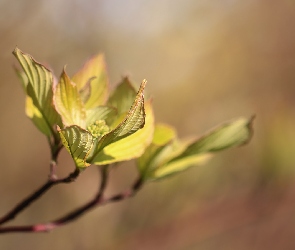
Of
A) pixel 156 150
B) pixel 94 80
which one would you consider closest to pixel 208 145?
pixel 156 150

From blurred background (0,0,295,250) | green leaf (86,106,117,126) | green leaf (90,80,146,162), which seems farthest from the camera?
blurred background (0,0,295,250)

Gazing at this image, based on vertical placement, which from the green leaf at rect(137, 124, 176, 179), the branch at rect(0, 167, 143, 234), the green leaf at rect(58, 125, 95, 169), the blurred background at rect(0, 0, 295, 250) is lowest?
the blurred background at rect(0, 0, 295, 250)

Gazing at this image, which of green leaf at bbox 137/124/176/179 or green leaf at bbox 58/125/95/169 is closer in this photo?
green leaf at bbox 58/125/95/169

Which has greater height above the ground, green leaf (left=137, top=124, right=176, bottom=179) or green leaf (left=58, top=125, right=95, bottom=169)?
green leaf (left=58, top=125, right=95, bottom=169)

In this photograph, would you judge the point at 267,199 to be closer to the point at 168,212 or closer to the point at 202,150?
the point at 168,212

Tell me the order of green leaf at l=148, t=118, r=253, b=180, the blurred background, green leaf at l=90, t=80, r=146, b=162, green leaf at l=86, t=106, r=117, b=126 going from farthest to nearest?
the blurred background, green leaf at l=148, t=118, r=253, b=180, green leaf at l=86, t=106, r=117, b=126, green leaf at l=90, t=80, r=146, b=162

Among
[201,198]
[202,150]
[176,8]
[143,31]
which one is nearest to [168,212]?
[201,198]

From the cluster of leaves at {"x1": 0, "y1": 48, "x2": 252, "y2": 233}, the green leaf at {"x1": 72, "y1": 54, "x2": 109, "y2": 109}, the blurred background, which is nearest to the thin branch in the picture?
the cluster of leaves at {"x1": 0, "y1": 48, "x2": 252, "y2": 233}

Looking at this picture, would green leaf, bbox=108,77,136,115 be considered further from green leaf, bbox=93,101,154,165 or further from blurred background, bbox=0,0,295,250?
blurred background, bbox=0,0,295,250
